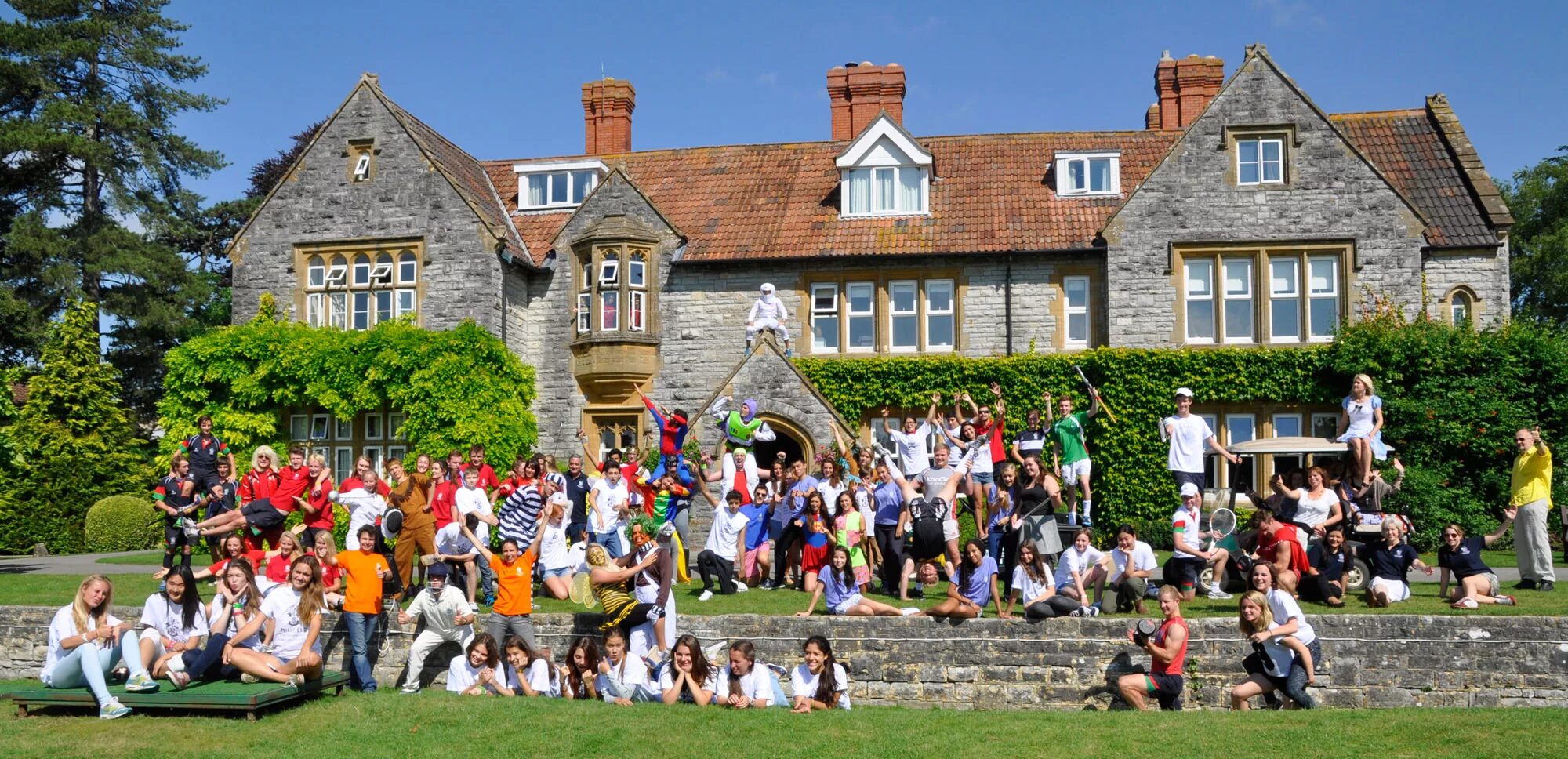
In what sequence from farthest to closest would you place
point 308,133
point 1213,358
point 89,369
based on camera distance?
1. point 308,133
2. point 89,369
3. point 1213,358

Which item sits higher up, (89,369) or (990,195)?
(990,195)

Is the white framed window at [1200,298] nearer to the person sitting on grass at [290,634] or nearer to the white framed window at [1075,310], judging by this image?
the white framed window at [1075,310]

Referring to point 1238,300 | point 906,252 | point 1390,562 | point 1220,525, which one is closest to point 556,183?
point 906,252

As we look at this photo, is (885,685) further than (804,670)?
Yes

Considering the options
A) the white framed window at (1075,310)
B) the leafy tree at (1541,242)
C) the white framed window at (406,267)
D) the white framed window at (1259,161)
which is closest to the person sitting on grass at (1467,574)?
the white framed window at (1075,310)

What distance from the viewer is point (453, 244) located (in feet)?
86.0

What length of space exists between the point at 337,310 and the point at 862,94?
12841mm

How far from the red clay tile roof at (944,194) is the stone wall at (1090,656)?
42.4 ft

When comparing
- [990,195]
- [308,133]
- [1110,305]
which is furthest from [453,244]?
[308,133]

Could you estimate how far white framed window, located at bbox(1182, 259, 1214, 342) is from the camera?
25.0m

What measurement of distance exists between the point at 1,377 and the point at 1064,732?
59.8ft

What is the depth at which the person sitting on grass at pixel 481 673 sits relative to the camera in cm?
1345

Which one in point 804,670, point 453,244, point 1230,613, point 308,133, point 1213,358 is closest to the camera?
point 804,670

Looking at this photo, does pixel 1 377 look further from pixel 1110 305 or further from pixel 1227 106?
pixel 1227 106
